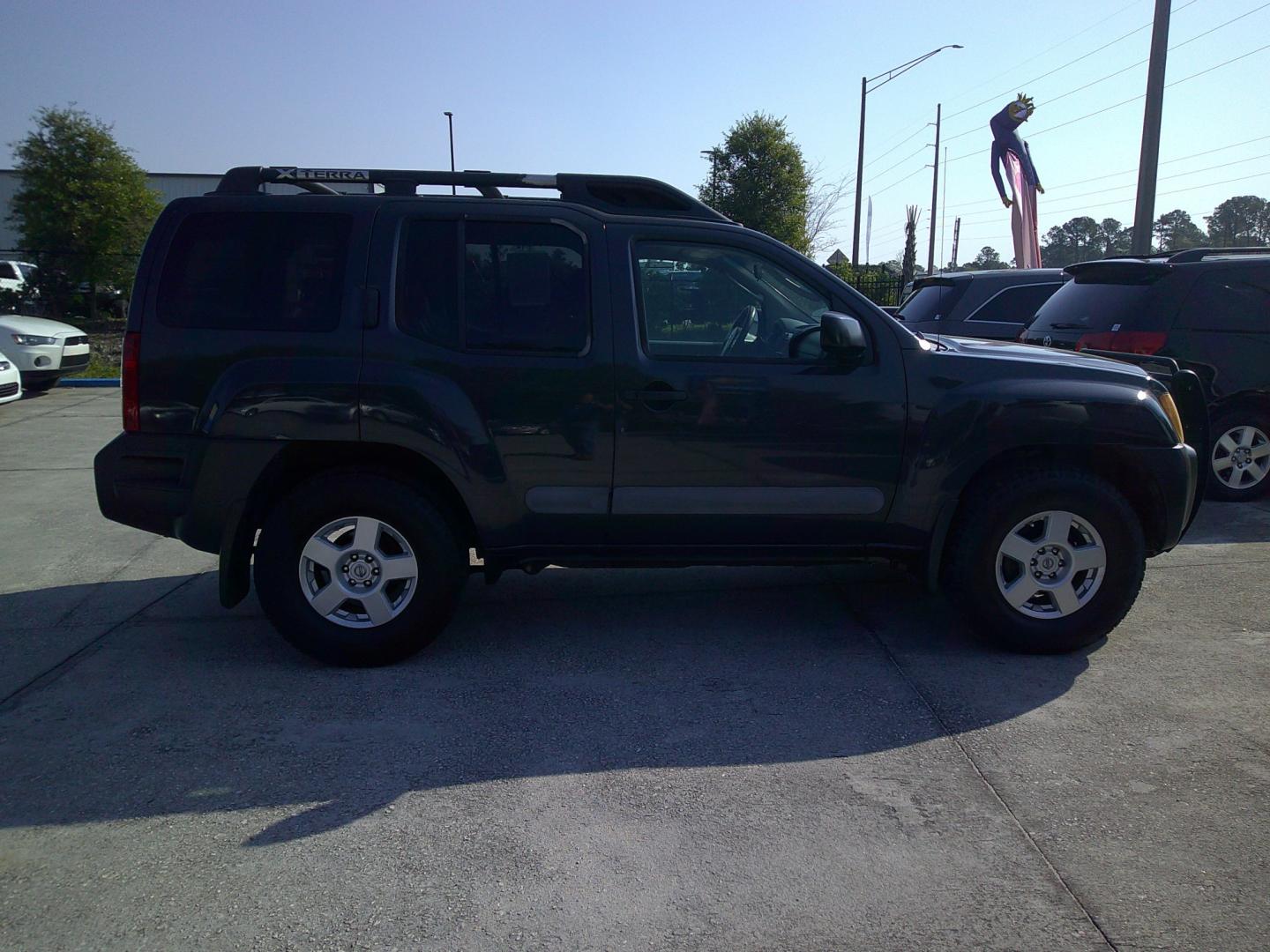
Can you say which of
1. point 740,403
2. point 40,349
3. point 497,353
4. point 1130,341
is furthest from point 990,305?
point 40,349

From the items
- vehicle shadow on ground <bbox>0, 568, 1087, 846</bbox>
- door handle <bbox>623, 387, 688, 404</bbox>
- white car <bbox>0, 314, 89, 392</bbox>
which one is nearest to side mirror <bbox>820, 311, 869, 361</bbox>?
door handle <bbox>623, 387, 688, 404</bbox>

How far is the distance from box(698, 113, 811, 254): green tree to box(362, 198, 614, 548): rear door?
23.2 metres

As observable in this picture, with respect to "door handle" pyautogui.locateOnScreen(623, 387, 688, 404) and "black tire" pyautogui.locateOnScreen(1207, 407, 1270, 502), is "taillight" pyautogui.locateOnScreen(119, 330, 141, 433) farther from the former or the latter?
"black tire" pyautogui.locateOnScreen(1207, 407, 1270, 502)

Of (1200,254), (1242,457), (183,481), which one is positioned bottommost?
(1242,457)

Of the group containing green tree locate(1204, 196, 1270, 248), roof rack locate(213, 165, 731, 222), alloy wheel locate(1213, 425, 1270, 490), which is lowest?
alloy wheel locate(1213, 425, 1270, 490)

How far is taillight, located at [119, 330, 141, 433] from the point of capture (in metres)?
4.33

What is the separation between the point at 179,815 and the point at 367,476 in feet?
5.47

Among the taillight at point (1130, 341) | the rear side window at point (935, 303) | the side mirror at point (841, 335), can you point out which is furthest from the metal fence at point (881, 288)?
the side mirror at point (841, 335)

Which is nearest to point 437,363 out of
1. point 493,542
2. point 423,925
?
point 493,542

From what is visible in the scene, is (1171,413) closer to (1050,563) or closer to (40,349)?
(1050,563)

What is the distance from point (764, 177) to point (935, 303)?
18.1 meters

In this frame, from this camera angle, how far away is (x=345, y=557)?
14.7 ft

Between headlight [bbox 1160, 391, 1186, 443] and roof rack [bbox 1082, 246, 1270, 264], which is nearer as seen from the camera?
headlight [bbox 1160, 391, 1186, 443]

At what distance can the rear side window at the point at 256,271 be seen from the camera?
439 centimetres
